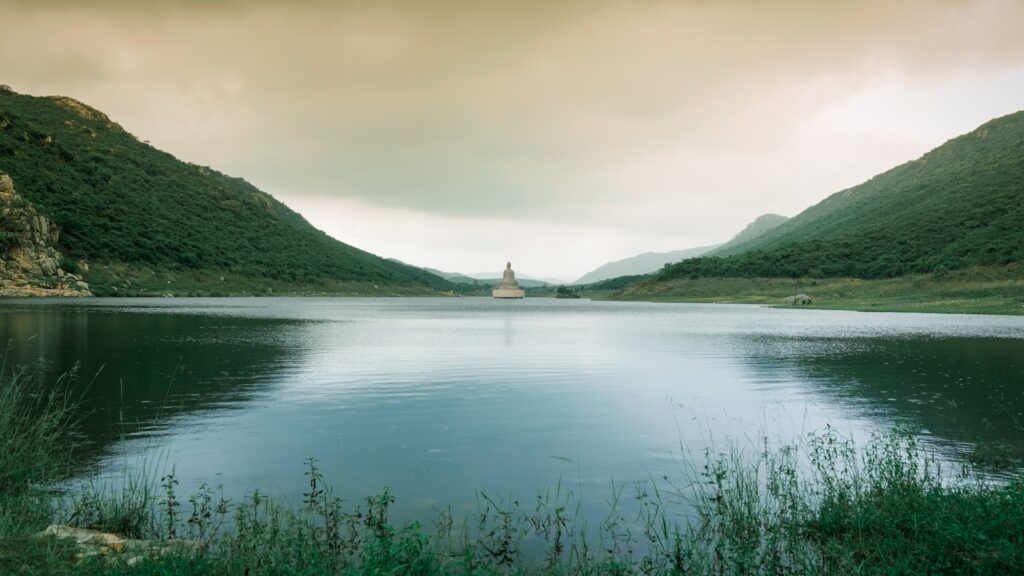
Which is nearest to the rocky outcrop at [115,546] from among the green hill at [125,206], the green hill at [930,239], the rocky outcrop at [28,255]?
the rocky outcrop at [28,255]

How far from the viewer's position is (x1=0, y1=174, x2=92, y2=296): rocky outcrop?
325 feet

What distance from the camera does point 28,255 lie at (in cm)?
10338

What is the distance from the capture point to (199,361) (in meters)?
28.6

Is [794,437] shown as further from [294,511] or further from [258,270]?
[258,270]

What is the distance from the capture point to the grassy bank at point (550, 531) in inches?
281

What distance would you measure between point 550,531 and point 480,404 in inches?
433

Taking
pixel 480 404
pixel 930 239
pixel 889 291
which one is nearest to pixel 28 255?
pixel 480 404

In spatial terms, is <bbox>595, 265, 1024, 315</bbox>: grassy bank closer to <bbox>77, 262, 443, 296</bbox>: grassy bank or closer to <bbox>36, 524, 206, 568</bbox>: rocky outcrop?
<bbox>36, 524, 206, 568</bbox>: rocky outcrop

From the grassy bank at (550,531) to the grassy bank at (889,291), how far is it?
77.8 m

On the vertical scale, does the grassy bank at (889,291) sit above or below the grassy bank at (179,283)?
below

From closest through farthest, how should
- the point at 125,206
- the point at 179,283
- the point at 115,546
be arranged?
the point at 115,546, the point at 179,283, the point at 125,206

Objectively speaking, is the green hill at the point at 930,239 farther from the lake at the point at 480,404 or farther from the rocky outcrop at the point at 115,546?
the rocky outcrop at the point at 115,546

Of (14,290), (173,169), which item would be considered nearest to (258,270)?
(173,169)

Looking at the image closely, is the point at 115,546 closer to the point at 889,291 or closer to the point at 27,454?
the point at 27,454
